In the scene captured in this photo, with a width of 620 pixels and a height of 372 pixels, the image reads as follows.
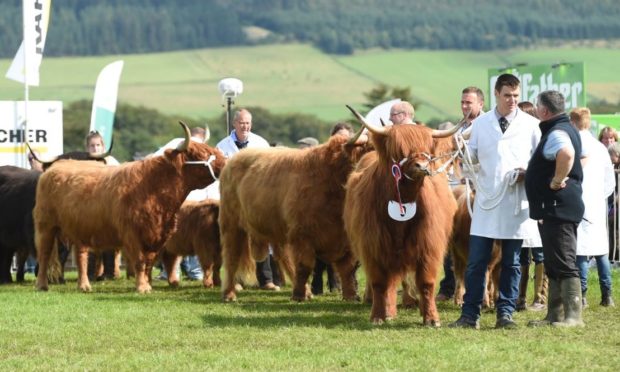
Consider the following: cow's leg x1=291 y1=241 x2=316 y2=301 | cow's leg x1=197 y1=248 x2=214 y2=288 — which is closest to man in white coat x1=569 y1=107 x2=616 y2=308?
cow's leg x1=291 y1=241 x2=316 y2=301

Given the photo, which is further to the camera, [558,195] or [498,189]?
[498,189]

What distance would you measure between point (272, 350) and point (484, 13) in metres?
121

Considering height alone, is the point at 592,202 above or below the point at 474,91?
below

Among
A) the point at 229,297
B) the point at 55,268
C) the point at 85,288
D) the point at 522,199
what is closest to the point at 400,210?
the point at 522,199

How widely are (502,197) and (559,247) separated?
58cm

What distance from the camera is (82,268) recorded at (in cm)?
1451

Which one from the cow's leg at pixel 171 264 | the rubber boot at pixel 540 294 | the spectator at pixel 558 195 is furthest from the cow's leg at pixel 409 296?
the cow's leg at pixel 171 264

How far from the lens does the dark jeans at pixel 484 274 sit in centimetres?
988

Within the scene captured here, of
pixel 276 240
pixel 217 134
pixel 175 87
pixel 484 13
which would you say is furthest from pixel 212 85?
pixel 276 240

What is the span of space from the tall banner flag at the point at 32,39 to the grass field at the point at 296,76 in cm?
5720

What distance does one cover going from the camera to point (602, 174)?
11625mm

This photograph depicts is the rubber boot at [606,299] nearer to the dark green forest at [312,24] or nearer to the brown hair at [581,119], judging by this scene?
the brown hair at [581,119]

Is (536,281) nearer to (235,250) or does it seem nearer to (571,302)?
(571,302)

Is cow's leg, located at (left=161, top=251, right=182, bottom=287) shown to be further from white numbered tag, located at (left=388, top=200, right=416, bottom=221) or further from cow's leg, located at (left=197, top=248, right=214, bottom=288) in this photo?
white numbered tag, located at (left=388, top=200, right=416, bottom=221)
